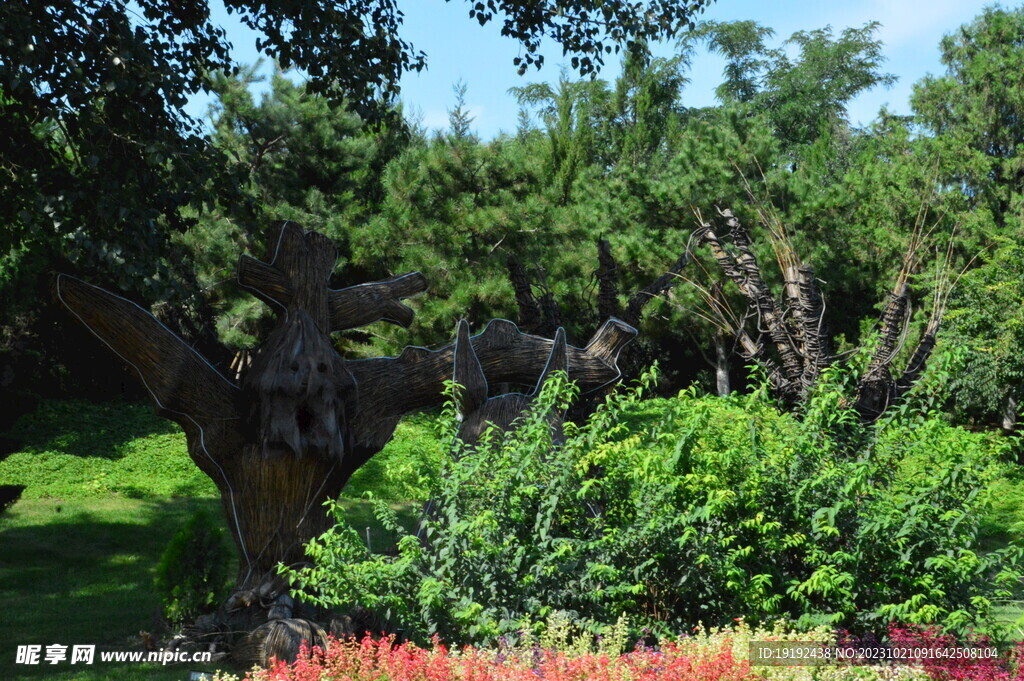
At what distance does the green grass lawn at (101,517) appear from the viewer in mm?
7680

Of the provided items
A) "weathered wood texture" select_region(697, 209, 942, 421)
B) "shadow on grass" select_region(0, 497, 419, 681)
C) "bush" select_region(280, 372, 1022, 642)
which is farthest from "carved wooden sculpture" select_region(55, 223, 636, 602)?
"weathered wood texture" select_region(697, 209, 942, 421)

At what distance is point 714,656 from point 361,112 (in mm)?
6994

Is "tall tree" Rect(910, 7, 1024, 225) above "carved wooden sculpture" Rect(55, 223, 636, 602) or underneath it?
above

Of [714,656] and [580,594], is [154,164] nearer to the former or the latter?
[580,594]

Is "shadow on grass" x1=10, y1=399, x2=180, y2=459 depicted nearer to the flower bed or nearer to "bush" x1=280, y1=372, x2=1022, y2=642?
"bush" x1=280, y1=372, x2=1022, y2=642

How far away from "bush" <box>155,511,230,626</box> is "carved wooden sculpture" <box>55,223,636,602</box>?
463mm

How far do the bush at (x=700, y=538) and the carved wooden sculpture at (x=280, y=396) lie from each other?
167cm

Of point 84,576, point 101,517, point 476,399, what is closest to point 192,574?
point 476,399

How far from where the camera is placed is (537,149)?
72.9 ft

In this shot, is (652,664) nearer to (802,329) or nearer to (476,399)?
(476,399)

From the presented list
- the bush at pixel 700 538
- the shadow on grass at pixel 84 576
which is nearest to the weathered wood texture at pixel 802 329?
the bush at pixel 700 538

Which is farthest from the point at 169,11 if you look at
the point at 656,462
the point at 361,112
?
the point at 656,462

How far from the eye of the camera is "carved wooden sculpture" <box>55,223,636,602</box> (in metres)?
7.23

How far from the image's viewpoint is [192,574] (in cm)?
769
